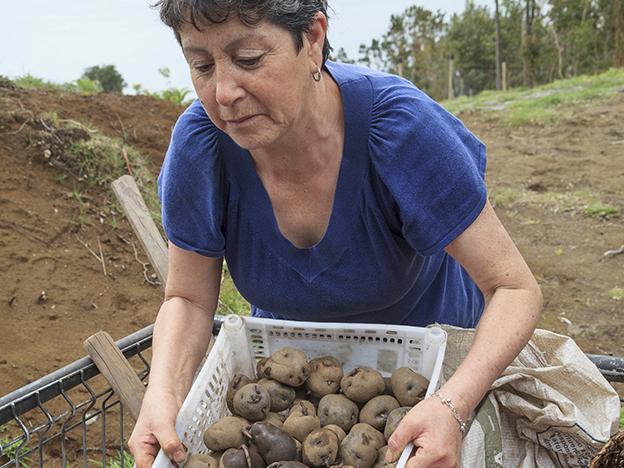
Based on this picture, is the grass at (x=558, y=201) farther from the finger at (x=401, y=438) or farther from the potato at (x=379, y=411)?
the finger at (x=401, y=438)

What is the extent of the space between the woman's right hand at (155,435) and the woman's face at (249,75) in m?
0.64

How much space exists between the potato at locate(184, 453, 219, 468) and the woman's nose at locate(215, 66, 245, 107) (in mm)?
775

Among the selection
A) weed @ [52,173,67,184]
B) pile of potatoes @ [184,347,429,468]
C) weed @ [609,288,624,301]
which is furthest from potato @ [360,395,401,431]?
weed @ [52,173,67,184]

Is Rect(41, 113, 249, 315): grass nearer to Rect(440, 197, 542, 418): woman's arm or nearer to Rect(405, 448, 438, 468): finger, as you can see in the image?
Rect(440, 197, 542, 418): woman's arm

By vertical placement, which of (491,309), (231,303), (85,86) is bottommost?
(231,303)

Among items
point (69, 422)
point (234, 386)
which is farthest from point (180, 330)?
point (69, 422)

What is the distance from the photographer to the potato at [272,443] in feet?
4.88

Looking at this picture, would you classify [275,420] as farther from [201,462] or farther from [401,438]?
[401,438]

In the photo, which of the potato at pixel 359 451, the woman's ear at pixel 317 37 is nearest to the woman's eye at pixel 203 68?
the woman's ear at pixel 317 37

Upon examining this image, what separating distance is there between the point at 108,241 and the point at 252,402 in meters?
3.88

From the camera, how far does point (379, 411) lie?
1.62 m

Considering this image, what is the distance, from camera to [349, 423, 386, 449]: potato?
5.03 feet

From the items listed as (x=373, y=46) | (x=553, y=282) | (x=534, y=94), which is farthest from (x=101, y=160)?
(x=373, y=46)

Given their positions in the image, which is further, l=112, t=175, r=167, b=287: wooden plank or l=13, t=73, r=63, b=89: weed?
l=13, t=73, r=63, b=89: weed
